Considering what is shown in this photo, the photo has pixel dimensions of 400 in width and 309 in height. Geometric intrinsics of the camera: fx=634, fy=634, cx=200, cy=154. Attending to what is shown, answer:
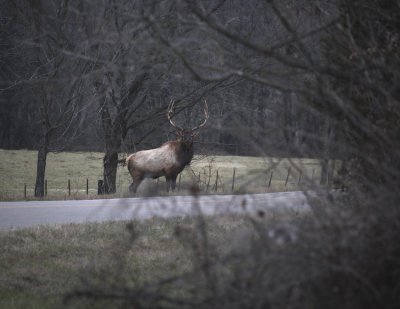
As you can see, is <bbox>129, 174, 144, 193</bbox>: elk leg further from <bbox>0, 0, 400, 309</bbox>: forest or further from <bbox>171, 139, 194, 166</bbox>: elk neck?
<bbox>0, 0, 400, 309</bbox>: forest

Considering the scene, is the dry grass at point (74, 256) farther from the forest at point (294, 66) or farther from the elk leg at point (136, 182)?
the elk leg at point (136, 182)

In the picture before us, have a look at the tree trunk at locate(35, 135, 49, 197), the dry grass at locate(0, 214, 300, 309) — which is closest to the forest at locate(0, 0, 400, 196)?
the dry grass at locate(0, 214, 300, 309)

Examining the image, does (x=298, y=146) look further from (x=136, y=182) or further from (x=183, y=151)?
(x=136, y=182)

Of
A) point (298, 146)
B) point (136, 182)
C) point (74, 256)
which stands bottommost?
point (136, 182)

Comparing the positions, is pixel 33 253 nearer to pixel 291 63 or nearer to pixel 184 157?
pixel 291 63

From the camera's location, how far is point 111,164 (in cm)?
1934

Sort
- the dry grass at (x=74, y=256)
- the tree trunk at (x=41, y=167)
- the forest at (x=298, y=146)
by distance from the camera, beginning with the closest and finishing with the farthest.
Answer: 1. the forest at (x=298, y=146)
2. the dry grass at (x=74, y=256)
3. the tree trunk at (x=41, y=167)

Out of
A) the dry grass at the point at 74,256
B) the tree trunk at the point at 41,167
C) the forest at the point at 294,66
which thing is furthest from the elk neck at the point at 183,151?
the forest at the point at 294,66

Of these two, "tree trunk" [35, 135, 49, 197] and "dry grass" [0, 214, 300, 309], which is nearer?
"dry grass" [0, 214, 300, 309]

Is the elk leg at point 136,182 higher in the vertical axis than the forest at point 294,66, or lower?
lower

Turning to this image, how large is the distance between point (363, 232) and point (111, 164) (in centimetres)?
1690

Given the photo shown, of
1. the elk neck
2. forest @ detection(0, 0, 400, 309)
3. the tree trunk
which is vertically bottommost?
the tree trunk

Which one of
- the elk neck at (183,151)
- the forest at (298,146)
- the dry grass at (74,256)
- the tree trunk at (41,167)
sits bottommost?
the tree trunk at (41,167)

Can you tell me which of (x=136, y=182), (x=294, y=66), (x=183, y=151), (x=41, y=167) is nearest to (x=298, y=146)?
(x=294, y=66)
